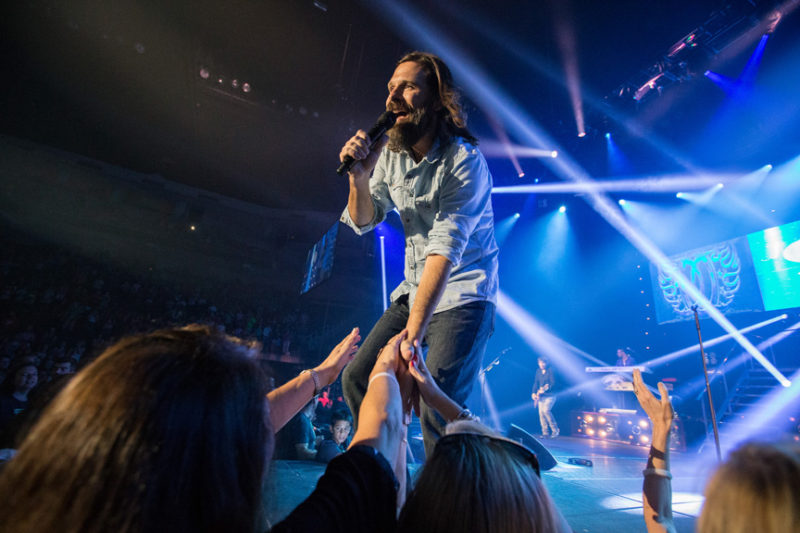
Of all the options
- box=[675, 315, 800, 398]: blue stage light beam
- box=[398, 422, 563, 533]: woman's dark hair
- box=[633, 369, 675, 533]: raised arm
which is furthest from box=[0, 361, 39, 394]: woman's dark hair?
box=[675, 315, 800, 398]: blue stage light beam

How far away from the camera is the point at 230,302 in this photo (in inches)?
584

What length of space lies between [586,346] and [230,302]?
45.1 ft

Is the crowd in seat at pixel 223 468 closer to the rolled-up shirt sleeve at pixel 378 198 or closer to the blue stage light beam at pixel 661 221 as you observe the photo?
the rolled-up shirt sleeve at pixel 378 198

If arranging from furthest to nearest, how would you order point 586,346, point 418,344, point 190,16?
point 586,346, point 190,16, point 418,344

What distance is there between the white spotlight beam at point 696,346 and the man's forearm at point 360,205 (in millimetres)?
11734

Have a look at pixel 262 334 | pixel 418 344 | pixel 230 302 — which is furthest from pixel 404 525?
pixel 230 302

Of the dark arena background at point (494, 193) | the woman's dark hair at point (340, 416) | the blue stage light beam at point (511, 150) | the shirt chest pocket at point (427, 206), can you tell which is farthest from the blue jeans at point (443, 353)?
the blue stage light beam at point (511, 150)

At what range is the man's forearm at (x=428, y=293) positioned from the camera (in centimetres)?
153

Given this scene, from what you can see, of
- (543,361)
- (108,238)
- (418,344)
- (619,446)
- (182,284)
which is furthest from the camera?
(182,284)

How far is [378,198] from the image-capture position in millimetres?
2201

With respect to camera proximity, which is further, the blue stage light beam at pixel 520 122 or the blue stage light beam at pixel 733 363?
the blue stage light beam at pixel 733 363

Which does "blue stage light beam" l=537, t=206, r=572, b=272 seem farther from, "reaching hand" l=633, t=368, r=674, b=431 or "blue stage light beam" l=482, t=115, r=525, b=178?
"reaching hand" l=633, t=368, r=674, b=431

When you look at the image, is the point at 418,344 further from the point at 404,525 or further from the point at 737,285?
the point at 737,285

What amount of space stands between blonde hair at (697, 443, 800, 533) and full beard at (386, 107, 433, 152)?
168 cm
